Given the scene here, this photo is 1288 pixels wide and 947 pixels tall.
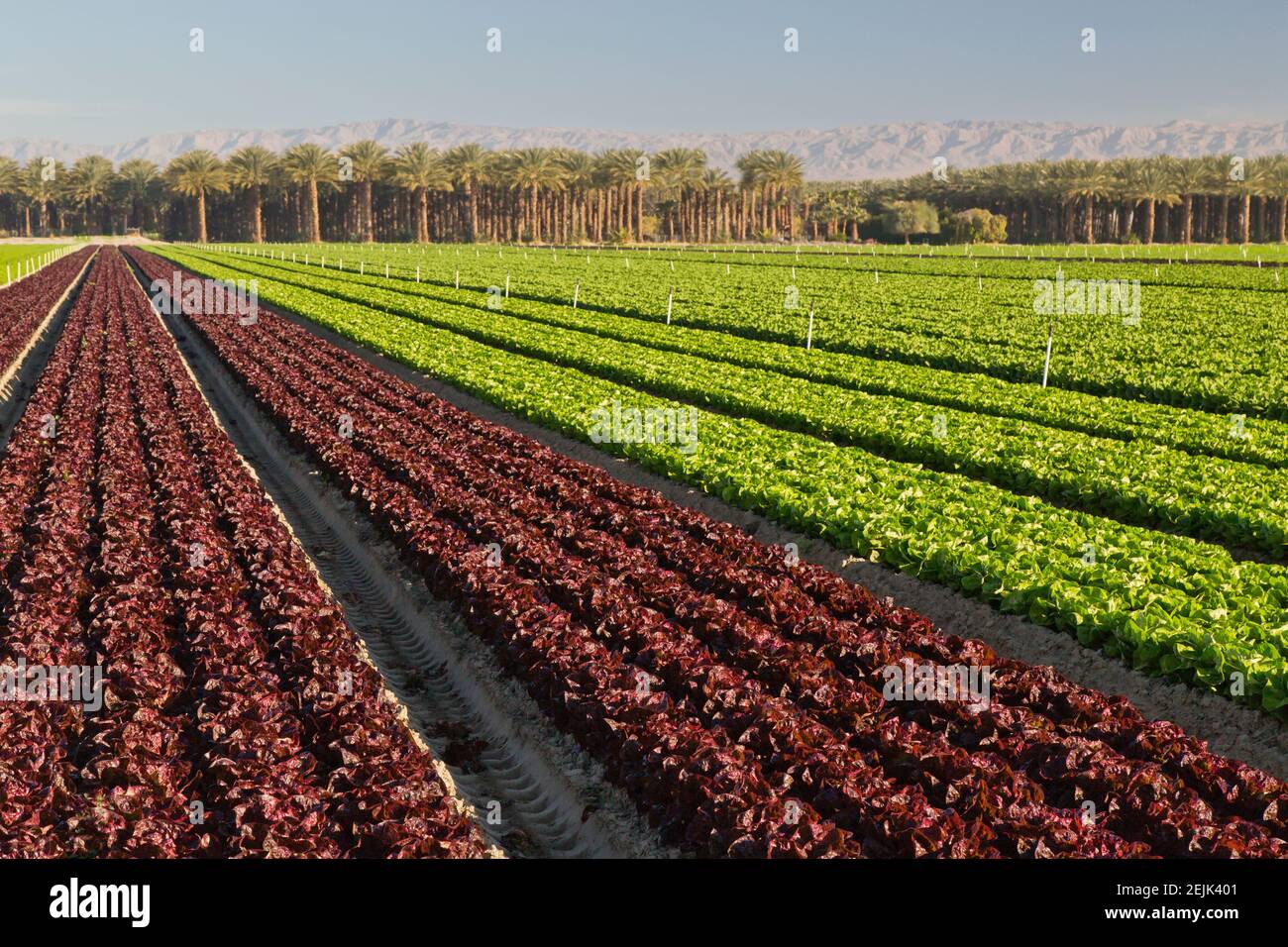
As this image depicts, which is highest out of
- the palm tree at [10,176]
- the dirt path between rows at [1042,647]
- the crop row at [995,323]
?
the palm tree at [10,176]

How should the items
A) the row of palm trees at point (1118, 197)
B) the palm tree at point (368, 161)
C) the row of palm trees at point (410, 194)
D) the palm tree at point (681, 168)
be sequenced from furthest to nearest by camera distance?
the palm tree at point (368, 161) → the row of palm trees at point (410, 194) → the palm tree at point (681, 168) → the row of palm trees at point (1118, 197)

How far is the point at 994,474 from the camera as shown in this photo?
55.5 ft

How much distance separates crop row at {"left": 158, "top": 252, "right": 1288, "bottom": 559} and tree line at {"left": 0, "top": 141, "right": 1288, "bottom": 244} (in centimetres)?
9136

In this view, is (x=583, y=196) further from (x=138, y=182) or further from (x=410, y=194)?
(x=138, y=182)

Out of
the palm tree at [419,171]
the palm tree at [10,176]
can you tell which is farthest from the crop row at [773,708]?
the palm tree at [10,176]

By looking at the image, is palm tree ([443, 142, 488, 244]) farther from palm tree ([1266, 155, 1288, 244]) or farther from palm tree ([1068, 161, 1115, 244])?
palm tree ([1266, 155, 1288, 244])

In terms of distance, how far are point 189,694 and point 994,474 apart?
39.3ft

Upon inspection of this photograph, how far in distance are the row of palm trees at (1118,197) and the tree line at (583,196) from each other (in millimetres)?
291

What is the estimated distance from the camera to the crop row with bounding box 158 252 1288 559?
14.2m

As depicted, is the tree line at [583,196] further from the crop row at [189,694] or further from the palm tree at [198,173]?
the crop row at [189,694]

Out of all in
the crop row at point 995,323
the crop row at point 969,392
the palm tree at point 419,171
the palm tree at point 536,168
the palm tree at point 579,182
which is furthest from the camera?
the palm tree at point 579,182

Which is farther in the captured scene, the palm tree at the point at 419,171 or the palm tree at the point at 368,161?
the palm tree at the point at 368,161

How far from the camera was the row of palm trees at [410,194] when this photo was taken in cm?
13088

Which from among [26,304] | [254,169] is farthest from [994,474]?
[254,169]
